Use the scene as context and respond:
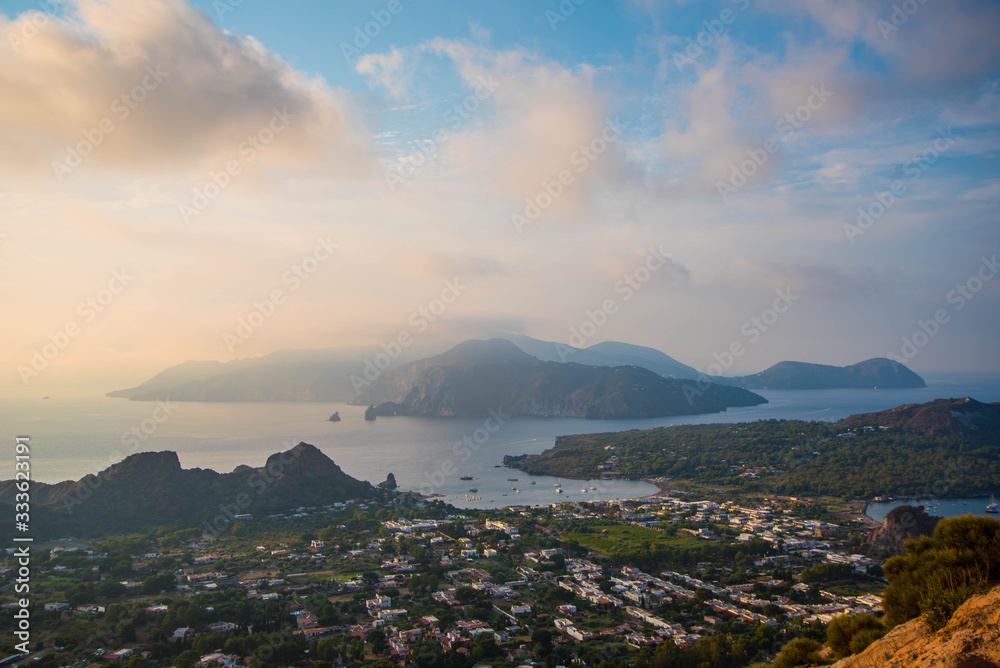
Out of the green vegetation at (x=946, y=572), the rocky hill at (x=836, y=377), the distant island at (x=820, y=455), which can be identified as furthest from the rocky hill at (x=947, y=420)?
the rocky hill at (x=836, y=377)

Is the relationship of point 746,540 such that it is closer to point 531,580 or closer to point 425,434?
point 531,580

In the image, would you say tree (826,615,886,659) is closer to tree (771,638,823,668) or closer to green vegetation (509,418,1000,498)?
tree (771,638,823,668)

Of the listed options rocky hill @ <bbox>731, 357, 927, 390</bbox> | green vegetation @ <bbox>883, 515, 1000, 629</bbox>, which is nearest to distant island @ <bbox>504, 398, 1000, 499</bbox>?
green vegetation @ <bbox>883, 515, 1000, 629</bbox>

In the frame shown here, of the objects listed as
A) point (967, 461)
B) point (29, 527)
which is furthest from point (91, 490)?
point (967, 461)

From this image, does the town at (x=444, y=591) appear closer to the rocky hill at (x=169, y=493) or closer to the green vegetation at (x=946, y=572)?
the rocky hill at (x=169, y=493)

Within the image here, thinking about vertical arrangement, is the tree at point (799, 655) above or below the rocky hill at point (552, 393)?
below

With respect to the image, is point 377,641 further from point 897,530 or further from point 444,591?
point 897,530

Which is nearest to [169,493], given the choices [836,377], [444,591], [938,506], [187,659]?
[444,591]
